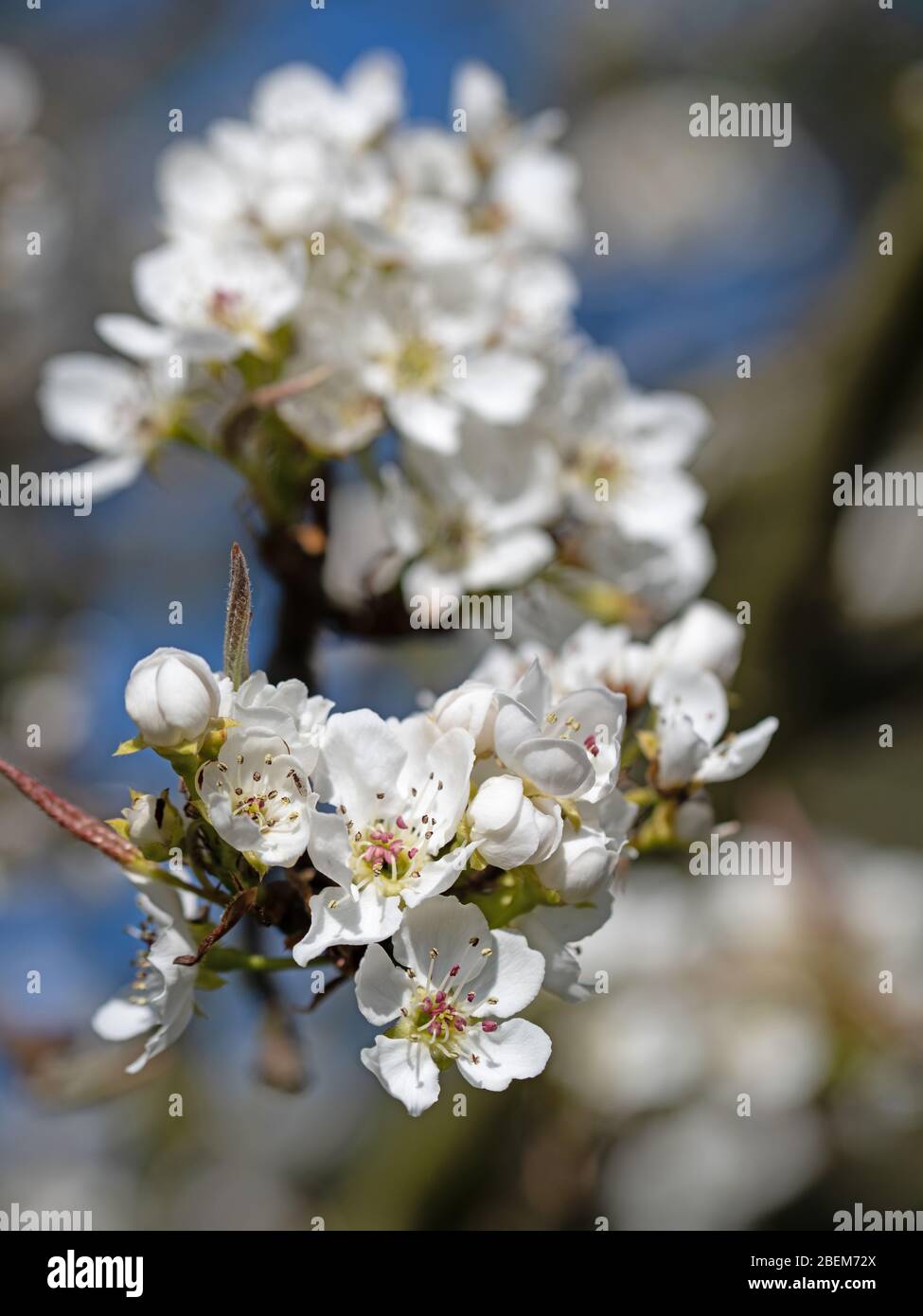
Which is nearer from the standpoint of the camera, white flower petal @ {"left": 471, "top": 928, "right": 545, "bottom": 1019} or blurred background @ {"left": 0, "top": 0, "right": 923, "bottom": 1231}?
white flower petal @ {"left": 471, "top": 928, "right": 545, "bottom": 1019}

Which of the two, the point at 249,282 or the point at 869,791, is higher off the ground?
the point at 249,282

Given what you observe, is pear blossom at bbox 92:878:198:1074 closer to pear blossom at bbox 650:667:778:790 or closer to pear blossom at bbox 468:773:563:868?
pear blossom at bbox 468:773:563:868

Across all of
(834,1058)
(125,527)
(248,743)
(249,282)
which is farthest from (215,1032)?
(248,743)

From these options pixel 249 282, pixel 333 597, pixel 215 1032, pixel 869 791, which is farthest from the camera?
pixel 215 1032

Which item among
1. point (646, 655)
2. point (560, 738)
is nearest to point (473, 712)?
point (560, 738)

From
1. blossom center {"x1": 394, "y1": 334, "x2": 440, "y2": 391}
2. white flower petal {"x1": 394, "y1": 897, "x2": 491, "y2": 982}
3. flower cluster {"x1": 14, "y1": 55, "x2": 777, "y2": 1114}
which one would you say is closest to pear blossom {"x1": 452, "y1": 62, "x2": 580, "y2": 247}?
flower cluster {"x1": 14, "y1": 55, "x2": 777, "y2": 1114}

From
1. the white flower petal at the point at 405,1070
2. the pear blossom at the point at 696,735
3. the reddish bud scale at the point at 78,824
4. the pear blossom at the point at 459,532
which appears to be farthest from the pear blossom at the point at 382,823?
the pear blossom at the point at 459,532

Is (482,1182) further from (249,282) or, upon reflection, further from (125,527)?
(125,527)
